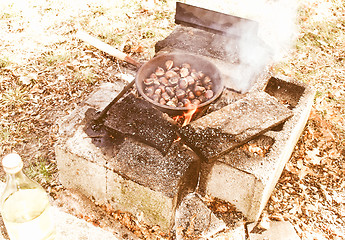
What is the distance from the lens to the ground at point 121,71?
151 inches

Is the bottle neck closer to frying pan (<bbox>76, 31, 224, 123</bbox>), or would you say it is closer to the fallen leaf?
frying pan (<bbox>76, 31, 224, 123</bbox>)

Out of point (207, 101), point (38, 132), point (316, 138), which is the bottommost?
point (38, 132)

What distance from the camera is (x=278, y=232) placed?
3.44 metres

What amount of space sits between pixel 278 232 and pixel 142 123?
1711 mm

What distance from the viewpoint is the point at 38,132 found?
175 inches

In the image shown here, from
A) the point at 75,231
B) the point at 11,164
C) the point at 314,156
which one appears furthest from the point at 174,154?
the point at 314,156

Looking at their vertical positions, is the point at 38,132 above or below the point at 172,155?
below

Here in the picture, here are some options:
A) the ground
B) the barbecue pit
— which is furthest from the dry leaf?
the barbecue pit

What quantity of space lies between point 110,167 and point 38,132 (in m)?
1.70

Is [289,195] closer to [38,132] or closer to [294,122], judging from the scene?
[294,122]

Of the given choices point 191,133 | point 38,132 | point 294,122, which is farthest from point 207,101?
point 38,132

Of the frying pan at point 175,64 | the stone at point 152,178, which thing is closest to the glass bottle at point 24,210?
the stone at point 152,178

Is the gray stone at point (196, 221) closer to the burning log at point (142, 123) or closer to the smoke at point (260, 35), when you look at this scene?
the burning log at point (142, 123)

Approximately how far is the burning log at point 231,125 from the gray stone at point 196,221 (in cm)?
63
